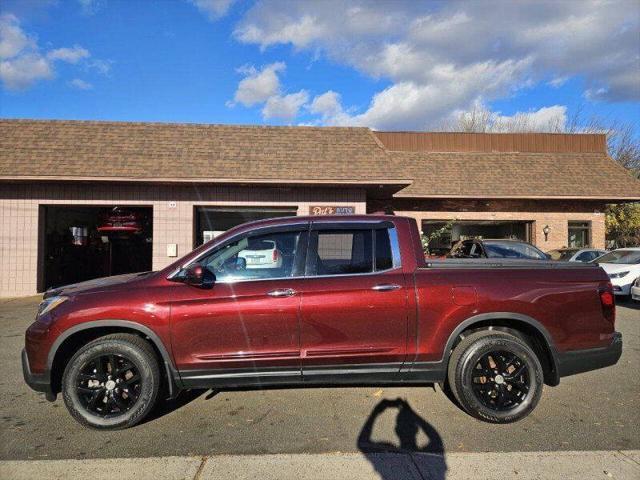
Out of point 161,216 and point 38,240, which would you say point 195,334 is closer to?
point 161,216

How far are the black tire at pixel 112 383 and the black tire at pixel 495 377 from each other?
2.71m

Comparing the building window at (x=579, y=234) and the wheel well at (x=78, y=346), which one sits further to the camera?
the building window at (x=579, y=234)

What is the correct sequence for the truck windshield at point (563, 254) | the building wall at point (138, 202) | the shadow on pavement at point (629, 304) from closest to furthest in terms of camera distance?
the shadow on pavement at point (629, 304), the building wall at point (138, 202), the truck windshield at point (563, 254)

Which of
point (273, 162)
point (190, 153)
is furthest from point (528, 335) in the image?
point (190, 153)

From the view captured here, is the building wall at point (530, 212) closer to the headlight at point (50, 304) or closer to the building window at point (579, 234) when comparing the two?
the building window at point (579, 234)

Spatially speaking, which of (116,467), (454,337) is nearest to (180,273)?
(116,467)

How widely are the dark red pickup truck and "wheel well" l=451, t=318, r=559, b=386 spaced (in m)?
0.01

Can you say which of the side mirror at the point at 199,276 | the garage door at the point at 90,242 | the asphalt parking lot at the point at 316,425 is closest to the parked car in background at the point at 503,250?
the asphalt parking lot at the point at 316,425

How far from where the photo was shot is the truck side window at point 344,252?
4.21 metres

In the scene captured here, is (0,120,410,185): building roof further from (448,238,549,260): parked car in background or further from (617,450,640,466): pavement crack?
(617,450,640,466): pavement crack

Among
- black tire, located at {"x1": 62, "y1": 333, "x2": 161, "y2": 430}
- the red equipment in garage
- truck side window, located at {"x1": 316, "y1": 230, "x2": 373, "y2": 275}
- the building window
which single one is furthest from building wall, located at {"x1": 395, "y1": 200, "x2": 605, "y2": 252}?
black tire, located at {"x1": 62, "y1": 333, "x2": 161, "y2": 430}

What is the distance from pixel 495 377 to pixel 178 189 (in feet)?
33.7

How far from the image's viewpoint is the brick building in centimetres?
1200

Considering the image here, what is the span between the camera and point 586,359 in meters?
4.18
